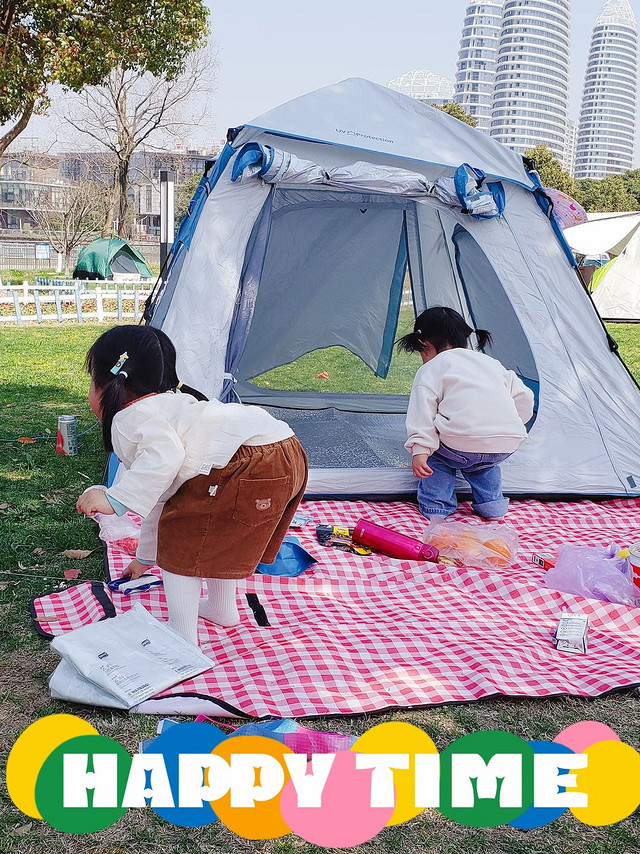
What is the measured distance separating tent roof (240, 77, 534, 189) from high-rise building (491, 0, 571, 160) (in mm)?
58999

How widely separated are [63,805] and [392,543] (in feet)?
5.60

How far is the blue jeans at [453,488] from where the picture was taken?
3.56m

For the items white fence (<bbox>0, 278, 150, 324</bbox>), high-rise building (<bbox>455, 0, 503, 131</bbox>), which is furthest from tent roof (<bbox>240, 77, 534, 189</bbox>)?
high-rise building (<bbox>455, 0, 503, 131</bbox>)

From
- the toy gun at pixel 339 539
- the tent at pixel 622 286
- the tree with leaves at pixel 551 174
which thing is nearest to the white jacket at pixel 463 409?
the toy gun at pixel 339 539

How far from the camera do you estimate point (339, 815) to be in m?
1.56

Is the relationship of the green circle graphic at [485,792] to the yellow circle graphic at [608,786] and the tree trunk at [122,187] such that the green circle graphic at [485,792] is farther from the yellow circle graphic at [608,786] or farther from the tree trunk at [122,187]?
the tree trunk at [122,187]

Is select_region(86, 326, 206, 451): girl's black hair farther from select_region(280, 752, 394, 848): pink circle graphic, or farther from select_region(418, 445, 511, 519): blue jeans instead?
select_region(418, 445, 511, 519): blue jeans

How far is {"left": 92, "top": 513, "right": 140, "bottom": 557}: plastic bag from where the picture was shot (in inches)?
116

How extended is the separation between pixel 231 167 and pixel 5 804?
2.65 metres

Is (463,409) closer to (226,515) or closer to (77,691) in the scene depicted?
(226,515)

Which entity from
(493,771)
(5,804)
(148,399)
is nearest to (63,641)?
(5,804)

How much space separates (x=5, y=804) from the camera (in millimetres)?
1618

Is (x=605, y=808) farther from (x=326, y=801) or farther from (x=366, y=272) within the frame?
(x=366, y=272)

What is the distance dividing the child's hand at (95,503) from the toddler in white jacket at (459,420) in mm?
1656
